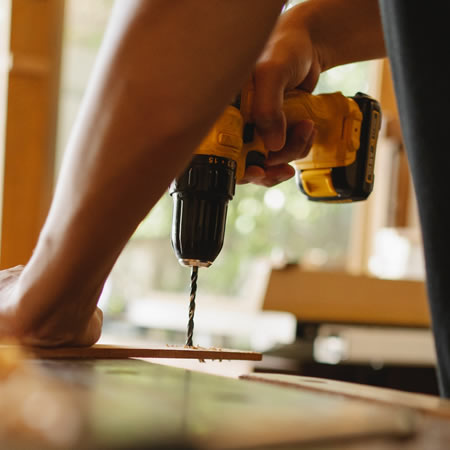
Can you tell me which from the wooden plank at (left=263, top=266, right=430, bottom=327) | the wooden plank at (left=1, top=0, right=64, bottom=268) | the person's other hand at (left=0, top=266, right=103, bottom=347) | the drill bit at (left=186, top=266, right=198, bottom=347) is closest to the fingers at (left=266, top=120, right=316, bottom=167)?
the drill bit at (left=186, top=266, right=198, bottom=347)

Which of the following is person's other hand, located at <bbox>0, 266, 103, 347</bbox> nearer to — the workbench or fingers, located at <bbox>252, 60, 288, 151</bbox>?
the workbench

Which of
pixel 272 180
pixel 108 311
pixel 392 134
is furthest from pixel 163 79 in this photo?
pixel 108 311

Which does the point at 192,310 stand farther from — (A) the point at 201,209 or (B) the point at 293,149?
(B) the point at 293,149

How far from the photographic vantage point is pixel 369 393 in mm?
493

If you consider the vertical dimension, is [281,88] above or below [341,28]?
below

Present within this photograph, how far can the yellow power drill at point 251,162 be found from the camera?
0.74 meters

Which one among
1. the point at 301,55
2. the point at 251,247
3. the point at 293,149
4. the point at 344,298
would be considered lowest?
the point at 344,298

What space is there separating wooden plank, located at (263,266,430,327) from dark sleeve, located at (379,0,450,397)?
1.04 m

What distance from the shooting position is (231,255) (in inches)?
161

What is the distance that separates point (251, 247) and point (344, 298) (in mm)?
2249

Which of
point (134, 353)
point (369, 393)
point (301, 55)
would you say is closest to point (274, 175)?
point (301, 55)

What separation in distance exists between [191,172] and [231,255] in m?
3.37

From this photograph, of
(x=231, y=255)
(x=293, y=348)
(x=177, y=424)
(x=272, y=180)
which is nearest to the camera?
(x=177, y=424)

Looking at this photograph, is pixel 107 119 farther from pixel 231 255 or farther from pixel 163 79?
pixel 231 255
